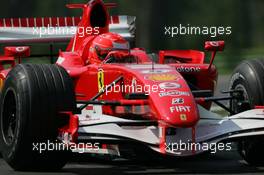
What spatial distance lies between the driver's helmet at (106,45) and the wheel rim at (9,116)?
1843 millimetres

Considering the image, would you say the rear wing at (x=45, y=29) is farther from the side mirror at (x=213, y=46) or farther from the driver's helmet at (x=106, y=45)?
the side mirror at (x=213, y=46)

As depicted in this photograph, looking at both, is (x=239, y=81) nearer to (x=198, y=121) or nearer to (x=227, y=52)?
(x=198, y=121)

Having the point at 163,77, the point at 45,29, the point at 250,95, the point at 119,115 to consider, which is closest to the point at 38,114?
the point at 163,77

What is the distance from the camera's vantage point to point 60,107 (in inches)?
323

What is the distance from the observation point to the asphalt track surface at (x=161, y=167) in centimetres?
854

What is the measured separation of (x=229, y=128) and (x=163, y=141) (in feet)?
2.43

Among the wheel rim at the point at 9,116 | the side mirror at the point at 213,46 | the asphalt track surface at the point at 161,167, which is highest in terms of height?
the side mirror at the point at 213,46

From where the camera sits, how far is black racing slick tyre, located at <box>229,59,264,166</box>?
919cm

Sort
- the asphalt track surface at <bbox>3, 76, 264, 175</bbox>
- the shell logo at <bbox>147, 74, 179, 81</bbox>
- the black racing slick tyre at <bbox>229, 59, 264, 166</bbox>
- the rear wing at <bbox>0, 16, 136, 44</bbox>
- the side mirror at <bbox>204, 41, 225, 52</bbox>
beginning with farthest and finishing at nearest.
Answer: the rear wing at <bbox>0, 16, 136, 44</bbox> → the side mirror at <bbox>204, 41, 225, 52</bbox> → the black racing slick tyre at <bbox>229, 59, 264, 166</bbox> → the shell logo at <bbox>147, 74, 179, 81</bbox> → the asphalt track surface at <bbox>3, 76, 264, 175</bbox>

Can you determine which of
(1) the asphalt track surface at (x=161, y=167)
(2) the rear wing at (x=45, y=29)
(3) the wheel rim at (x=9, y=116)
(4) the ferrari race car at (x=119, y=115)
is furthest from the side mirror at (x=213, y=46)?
(3) the wheel rim at (x=9, y=116)

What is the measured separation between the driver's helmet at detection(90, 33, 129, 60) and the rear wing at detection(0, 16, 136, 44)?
5.74ft

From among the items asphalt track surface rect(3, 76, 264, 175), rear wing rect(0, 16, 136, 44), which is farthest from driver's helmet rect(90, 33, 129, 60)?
rear wing rect(0, 16, 136, 44)

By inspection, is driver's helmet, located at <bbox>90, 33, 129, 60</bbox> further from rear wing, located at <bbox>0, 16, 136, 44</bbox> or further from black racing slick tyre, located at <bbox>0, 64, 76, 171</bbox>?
black racing slick tyre, located at <bbox>0, 64, 76, 171</bbox>

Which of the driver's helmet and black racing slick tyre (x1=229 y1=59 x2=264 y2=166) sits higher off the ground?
the driver's helmet
